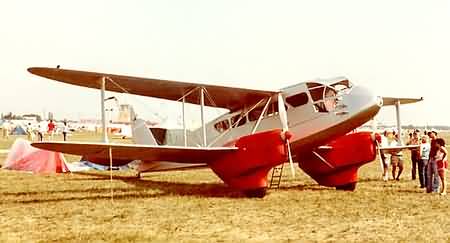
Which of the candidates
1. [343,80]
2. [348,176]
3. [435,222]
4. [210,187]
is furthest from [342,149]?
[435,222]

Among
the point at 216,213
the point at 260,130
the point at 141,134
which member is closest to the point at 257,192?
the point at 260,130

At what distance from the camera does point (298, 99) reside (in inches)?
575

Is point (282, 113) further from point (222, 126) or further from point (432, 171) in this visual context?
point (432, 171)

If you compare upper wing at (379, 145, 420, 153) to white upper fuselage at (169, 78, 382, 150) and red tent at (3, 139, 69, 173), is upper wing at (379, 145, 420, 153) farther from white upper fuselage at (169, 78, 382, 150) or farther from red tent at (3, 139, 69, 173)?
red tent at (3, 139, 69, 173)

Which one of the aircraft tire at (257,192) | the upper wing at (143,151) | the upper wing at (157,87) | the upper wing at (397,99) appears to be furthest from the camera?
the upper wing at (397,99)

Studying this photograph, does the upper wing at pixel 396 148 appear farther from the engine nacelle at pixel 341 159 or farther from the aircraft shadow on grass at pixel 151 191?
the aircraft shadow on grass at pixel 151 191

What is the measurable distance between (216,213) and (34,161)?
48.3 feet

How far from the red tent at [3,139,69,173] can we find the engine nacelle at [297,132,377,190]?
11873mm

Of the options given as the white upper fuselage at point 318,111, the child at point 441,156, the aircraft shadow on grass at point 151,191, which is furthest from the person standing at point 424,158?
the aircraft shadow on grass at point 151,191

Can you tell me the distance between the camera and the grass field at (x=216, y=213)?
8.38 metres

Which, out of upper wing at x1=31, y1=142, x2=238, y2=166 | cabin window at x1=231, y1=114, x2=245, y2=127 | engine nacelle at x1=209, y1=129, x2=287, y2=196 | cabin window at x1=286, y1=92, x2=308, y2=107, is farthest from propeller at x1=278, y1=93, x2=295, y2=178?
cabin window at x1=231, y1=114, x2=245, y2=127

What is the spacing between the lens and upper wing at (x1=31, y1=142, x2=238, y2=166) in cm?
1258

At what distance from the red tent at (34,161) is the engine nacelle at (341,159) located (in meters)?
11.9

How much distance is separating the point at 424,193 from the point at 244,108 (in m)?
6.01
